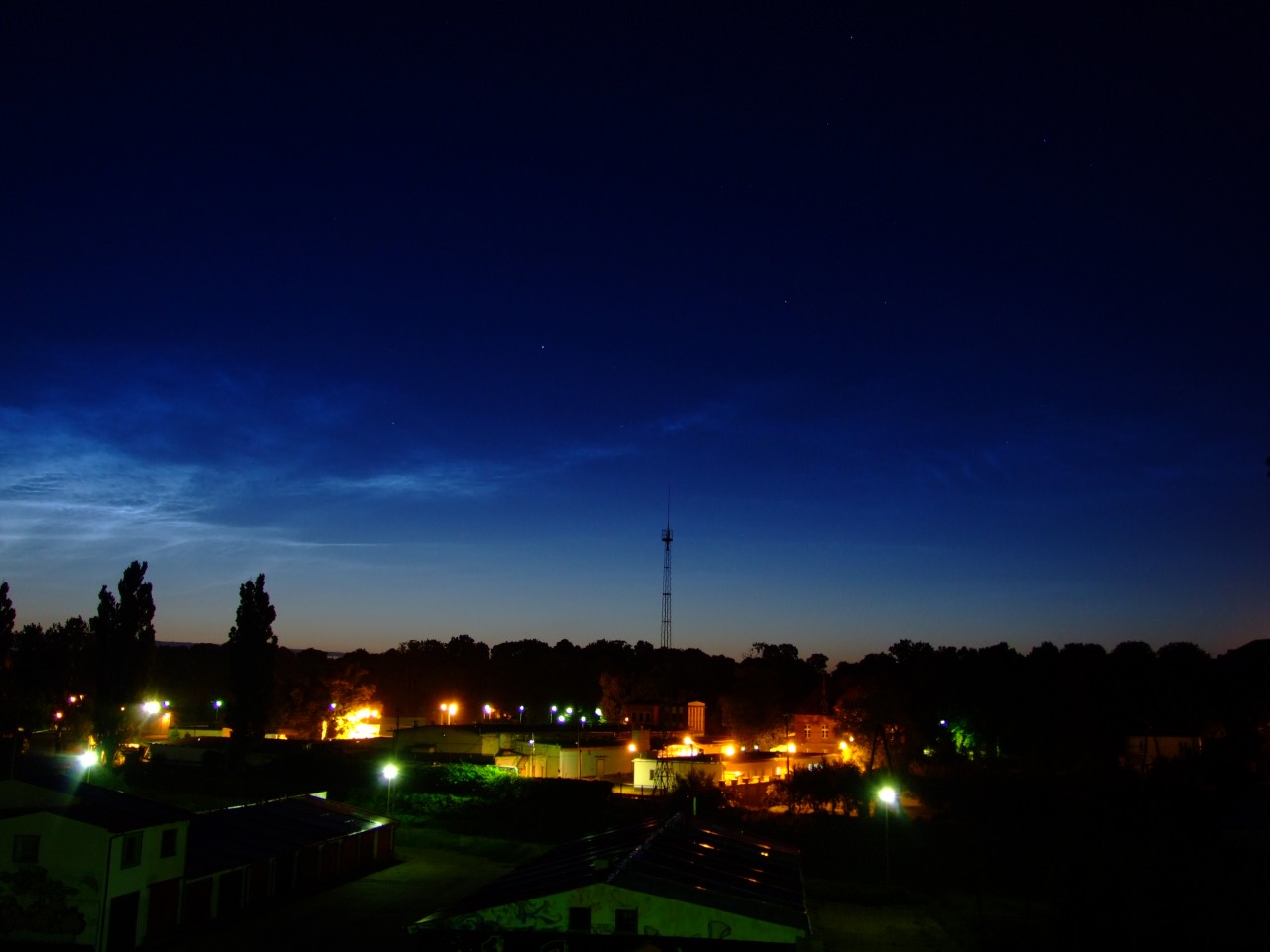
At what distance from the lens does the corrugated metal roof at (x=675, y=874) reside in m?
16.9

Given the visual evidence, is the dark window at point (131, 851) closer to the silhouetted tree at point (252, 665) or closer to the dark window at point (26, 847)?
the dark window at point (26, 847)

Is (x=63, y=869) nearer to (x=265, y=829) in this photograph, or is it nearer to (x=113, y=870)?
(x=113, y=870)

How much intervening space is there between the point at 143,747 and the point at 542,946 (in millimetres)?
37447

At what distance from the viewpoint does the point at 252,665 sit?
4400 cm

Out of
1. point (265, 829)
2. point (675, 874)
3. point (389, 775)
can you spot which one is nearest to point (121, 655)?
point (389, 775)

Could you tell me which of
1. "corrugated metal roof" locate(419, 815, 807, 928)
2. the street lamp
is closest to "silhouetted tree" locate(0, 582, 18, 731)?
the street lamp

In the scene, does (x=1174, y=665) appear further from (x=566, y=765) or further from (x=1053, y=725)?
(x=566, y=765)

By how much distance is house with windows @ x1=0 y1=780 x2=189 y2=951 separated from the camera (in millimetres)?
18594

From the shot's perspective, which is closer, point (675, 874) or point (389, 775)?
point (675, 874)

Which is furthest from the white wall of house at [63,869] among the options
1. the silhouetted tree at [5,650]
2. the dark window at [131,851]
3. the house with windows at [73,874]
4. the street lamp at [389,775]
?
the silhouetted tree at [5,650]

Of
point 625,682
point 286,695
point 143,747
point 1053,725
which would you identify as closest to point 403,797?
point 143,747

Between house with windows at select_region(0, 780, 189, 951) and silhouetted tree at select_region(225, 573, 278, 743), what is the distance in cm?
2434

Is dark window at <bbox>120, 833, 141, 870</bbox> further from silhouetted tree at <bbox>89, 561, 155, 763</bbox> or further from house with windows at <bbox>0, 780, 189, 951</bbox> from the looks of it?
silhouetted tree at <bbox>89, 561, 155, 763</bbox>

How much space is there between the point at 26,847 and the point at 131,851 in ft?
6.43
